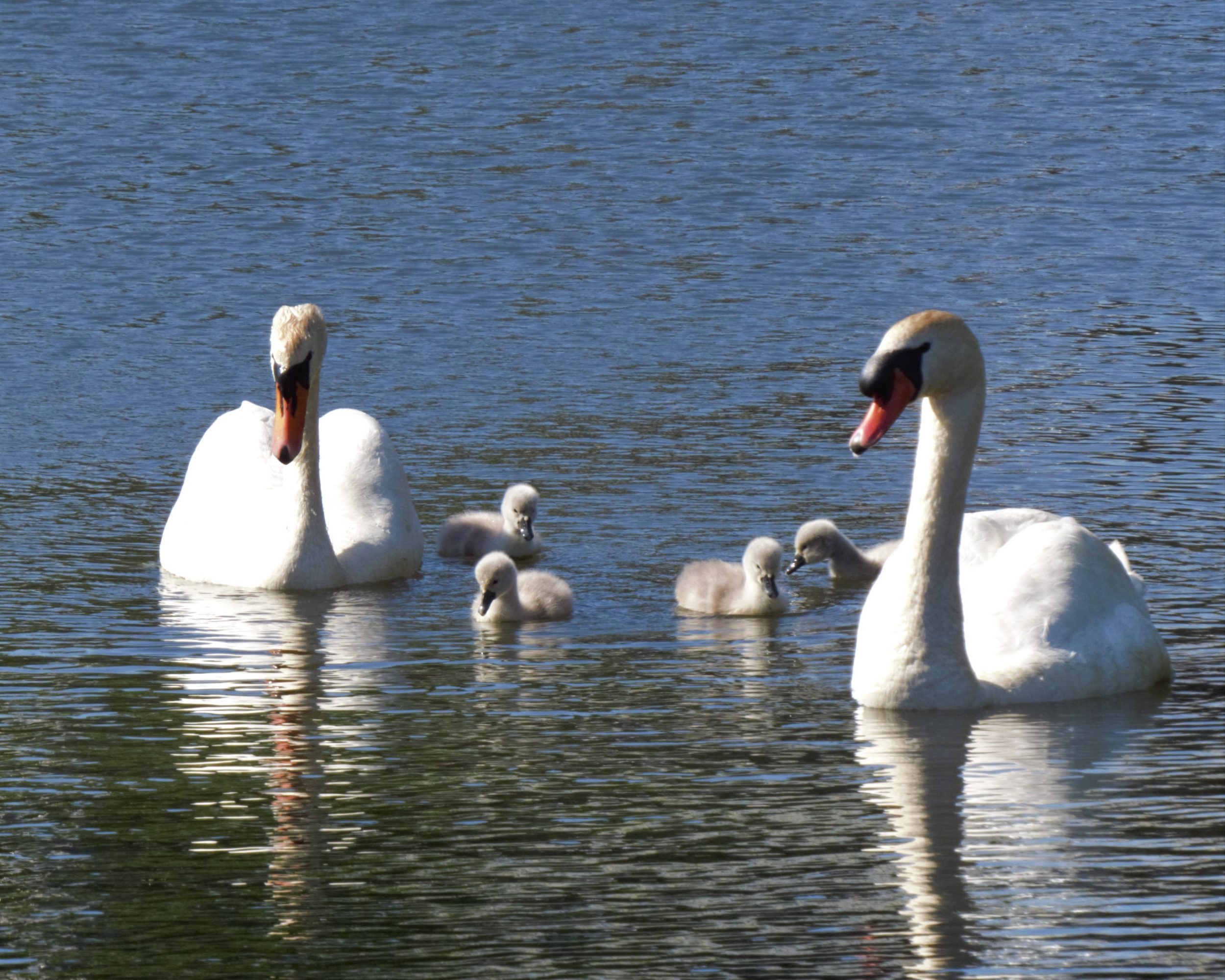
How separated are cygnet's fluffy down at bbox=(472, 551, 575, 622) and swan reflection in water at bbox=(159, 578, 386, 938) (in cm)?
45

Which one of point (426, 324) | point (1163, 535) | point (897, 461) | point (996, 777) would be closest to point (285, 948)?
point (996, 777)

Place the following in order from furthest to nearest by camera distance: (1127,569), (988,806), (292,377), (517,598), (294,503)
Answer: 1. (294,503)
2. (292,377)
3. (517,598)
4. (1127,569)
5. (988,806)

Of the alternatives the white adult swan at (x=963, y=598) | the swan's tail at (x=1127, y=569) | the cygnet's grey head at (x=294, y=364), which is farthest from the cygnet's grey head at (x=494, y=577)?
the swan's tail at (x=1127, y=569)

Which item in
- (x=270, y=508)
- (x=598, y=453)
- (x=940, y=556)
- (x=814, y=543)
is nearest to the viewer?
(x=940, y=556)

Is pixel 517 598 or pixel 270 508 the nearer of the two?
pixel 517 598

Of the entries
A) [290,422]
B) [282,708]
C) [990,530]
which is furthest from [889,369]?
[290,422]

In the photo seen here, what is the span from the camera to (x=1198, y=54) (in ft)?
81.3

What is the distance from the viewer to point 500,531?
1134 centimetres

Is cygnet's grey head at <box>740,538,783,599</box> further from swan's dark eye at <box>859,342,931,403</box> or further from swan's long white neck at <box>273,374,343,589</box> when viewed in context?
swan's long white neck at <box>273,374,343,589</box>

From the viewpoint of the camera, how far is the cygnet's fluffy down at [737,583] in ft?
33.2

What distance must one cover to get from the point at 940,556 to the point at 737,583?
1.75m

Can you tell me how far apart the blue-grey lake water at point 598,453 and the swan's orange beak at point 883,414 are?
981 millimetres

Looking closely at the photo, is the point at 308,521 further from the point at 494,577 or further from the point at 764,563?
the point at 764,563

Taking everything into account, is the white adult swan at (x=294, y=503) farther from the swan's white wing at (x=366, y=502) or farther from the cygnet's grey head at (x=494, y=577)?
the cygnet's grey head at (x=494, y=577)
